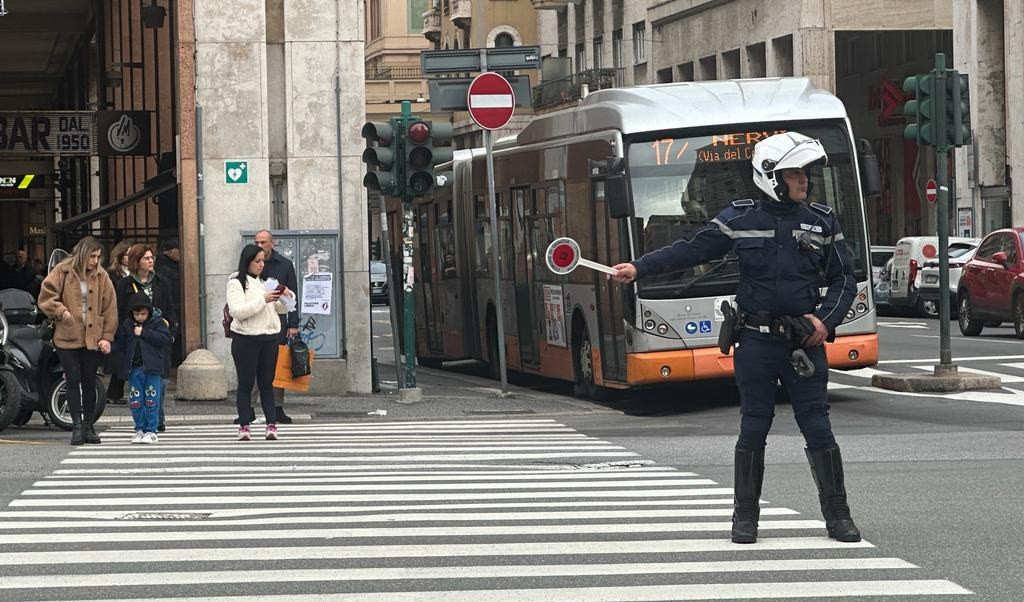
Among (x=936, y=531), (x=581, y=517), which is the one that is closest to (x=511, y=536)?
(x=581, y=517)

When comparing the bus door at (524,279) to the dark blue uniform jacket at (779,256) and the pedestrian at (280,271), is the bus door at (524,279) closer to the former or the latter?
the pedestrian at (280,271)

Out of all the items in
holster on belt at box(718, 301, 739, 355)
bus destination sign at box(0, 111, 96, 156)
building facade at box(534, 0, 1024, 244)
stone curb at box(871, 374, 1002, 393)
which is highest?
building facade at box(534, 0, 1024, 244)

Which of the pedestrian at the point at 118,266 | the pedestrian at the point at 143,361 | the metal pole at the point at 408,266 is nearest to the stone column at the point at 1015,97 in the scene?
the metal pole at the point at 408,266

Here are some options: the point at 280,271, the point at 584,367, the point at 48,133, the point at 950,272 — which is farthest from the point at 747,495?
the point at 950,272

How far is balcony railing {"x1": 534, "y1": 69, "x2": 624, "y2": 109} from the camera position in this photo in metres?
65.0

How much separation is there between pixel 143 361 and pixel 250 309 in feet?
3.59

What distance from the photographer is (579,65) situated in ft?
232

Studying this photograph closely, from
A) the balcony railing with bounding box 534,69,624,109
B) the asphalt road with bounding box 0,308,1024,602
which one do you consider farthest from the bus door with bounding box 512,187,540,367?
the balcony railing with bounding box 534,69,624,109

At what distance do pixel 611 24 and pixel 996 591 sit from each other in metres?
60.2

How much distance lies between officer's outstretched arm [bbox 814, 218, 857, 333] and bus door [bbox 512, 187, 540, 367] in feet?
41.6

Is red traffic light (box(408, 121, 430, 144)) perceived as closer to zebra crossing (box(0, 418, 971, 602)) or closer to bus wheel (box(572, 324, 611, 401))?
bus wheel (box(572, 324, 611, 401))

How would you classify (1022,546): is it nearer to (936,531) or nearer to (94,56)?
(936,531)

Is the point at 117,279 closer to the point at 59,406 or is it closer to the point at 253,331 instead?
the point at 59,406

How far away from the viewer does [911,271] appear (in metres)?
39.8
